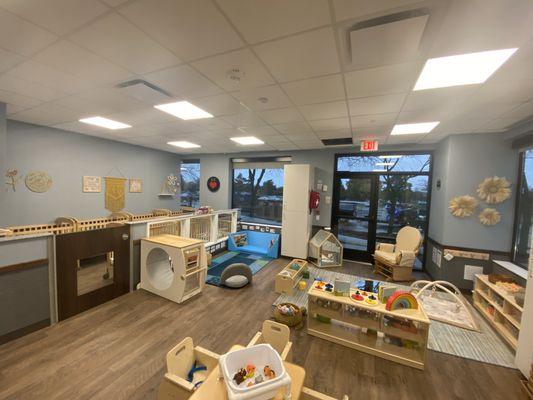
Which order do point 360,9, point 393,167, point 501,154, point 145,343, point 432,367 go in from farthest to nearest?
1. point 393,167
2. point 501,154
3. point 145,343
4. point 432,367
5. point 360,9

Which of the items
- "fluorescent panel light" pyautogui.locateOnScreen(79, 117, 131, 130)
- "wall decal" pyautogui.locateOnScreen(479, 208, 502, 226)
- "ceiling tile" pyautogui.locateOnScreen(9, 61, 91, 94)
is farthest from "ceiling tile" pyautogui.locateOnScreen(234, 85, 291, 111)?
"wall decal" pyautogui.locateOnScreen(479, 208, 502, 226)

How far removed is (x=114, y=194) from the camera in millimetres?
5480

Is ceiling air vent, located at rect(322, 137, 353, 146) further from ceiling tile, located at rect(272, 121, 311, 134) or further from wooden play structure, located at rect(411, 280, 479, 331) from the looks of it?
wooden play structure, located at rect(411, 280, 479, 331)

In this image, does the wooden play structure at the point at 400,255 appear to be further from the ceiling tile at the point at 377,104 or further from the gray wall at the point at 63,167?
the gray wall at the point at 63,167

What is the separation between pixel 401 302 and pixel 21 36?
4061 millimetres

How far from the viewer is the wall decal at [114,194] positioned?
5332mm

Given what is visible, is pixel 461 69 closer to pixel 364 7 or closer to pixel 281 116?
pixel 364 7

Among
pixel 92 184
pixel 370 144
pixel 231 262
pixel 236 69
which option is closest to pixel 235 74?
pixel 236 69

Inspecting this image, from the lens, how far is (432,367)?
2.18 m

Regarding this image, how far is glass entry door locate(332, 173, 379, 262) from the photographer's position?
17.1ft

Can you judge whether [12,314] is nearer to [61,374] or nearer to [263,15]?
[61,374]

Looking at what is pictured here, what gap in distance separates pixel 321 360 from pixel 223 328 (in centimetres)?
116

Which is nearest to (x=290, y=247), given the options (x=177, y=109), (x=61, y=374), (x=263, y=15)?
(x=177, y=109)

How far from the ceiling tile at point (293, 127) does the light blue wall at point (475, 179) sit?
103 inches
